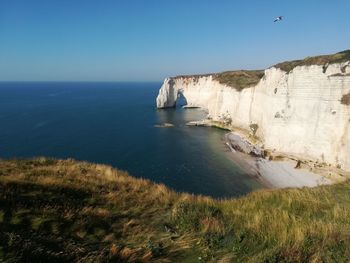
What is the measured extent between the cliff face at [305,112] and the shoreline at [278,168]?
1.10 meters

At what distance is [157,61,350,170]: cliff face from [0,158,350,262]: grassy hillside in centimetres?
2655

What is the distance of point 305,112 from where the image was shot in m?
39.2

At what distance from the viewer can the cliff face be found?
A: 3438cm

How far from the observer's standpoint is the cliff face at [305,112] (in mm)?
34375

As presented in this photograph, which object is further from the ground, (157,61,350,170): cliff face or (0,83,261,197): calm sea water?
(157,61,350,170): cliff face

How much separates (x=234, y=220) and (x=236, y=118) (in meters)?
58.3

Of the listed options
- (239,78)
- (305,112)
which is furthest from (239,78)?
(305,112)

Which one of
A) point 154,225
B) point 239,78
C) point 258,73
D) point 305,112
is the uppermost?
point 258,73

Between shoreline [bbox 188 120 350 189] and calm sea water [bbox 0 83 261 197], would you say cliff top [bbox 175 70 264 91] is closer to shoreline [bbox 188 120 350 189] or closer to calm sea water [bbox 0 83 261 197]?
calm sea water [bbox 0 83 261 197]

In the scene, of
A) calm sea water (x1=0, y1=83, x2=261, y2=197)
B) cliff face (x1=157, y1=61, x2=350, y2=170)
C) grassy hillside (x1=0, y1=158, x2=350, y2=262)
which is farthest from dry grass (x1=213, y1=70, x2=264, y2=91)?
grassy hillside (x1=0, y1=158, x2=350, y2=262)

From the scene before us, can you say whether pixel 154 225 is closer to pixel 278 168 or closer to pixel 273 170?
pixel 273 170

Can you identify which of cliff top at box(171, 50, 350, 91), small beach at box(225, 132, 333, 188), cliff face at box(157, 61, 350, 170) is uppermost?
cliff top at box(171, 50, 350, 91)

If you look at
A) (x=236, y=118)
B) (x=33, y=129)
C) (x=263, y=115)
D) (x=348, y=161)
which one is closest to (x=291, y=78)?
(x=263, y=115)

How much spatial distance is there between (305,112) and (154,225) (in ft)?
119
